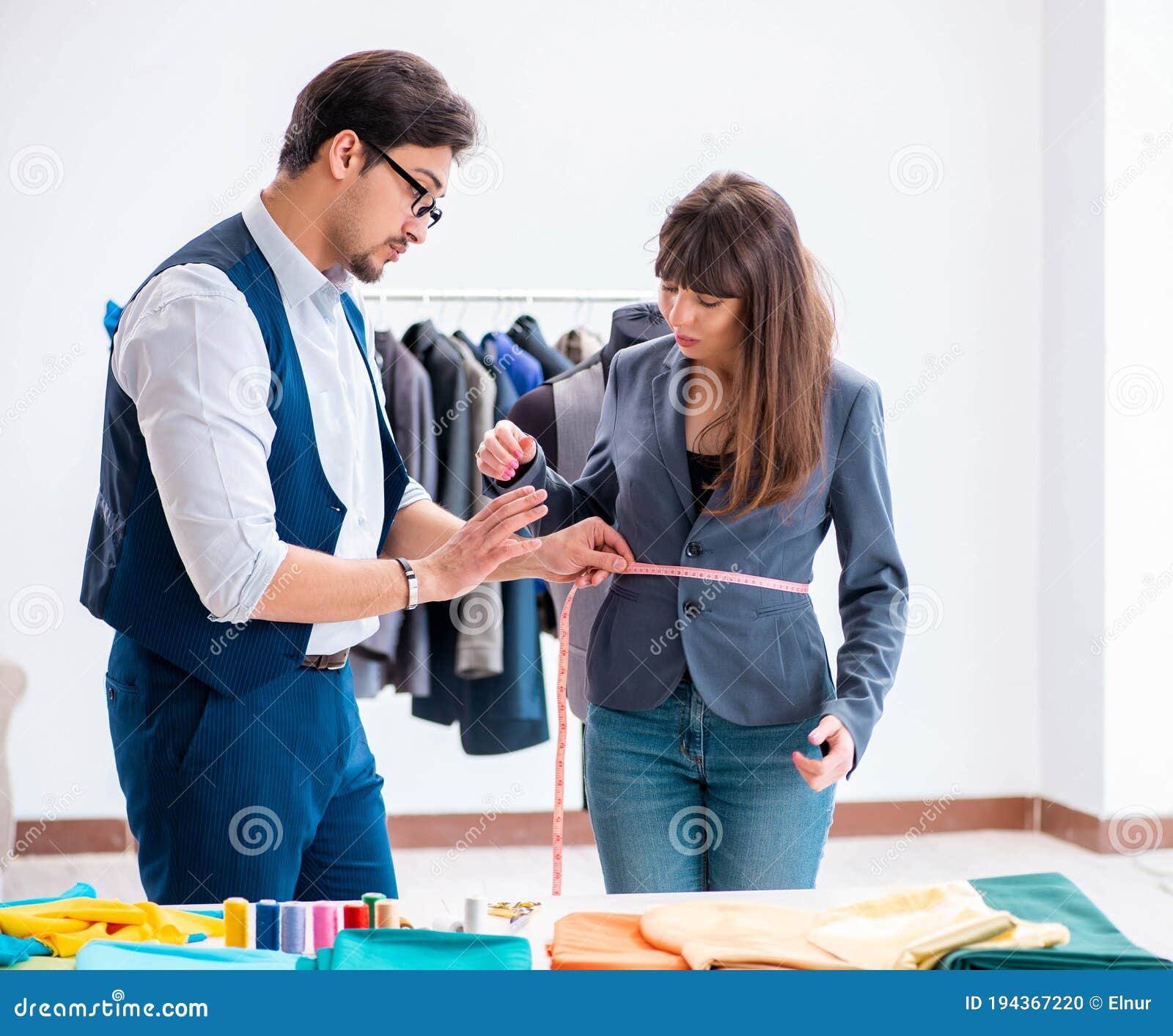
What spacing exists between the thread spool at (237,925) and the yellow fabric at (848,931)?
17.1 inches

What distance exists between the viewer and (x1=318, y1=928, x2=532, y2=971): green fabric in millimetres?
1133

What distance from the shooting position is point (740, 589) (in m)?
1.73

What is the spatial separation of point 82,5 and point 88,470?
1611mm

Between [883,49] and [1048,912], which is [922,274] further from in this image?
[1048,912]

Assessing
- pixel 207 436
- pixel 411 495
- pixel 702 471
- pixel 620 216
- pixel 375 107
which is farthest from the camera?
pixel 620 216

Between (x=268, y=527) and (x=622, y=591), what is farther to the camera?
(x=622, y=591)

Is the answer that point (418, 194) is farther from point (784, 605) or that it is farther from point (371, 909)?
point (371, 909)

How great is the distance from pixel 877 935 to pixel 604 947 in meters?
0.29

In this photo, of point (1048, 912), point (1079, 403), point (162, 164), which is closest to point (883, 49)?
point (1079, 403)

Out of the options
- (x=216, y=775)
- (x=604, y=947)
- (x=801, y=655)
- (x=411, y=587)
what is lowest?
(x=604, y=947)

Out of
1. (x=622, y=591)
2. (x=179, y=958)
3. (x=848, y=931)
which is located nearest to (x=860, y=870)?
(x=622, y=591)

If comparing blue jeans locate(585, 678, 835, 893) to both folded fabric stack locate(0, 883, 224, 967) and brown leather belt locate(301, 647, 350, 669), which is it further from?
folded fabric stack locate(0, 883, 224, 967)

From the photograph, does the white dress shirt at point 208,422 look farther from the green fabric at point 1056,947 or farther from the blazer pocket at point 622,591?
the green fabric at point 1056,947

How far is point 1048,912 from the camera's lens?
128 centimetres
